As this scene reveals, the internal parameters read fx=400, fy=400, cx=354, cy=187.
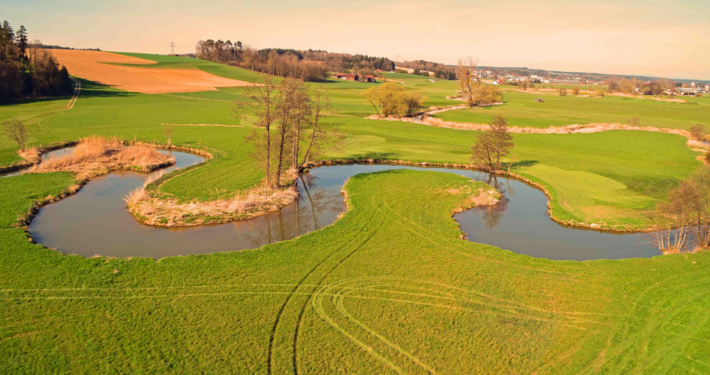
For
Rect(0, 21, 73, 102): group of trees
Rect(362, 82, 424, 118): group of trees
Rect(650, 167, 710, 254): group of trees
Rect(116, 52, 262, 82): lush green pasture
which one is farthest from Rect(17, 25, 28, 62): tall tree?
Rect(650, 167, 710, 254): group of trees

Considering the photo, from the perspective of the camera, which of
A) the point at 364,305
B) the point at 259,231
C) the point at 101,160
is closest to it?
the point at 364,305

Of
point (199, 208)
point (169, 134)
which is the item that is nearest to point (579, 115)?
point (169, 134)

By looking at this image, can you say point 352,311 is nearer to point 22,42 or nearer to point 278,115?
point 278,115

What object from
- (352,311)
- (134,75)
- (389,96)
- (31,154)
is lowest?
(352,311)

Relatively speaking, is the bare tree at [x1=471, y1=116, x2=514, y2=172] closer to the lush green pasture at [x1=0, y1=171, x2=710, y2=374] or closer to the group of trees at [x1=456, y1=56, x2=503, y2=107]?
the lush green pasture at [x1=0, y1=171, x2=710, y2=374]

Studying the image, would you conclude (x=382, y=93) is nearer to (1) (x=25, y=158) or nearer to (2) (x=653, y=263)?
(1) (x=25, y=158)

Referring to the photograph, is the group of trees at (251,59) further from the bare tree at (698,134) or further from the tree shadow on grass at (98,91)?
the bare tree at (698,134)
